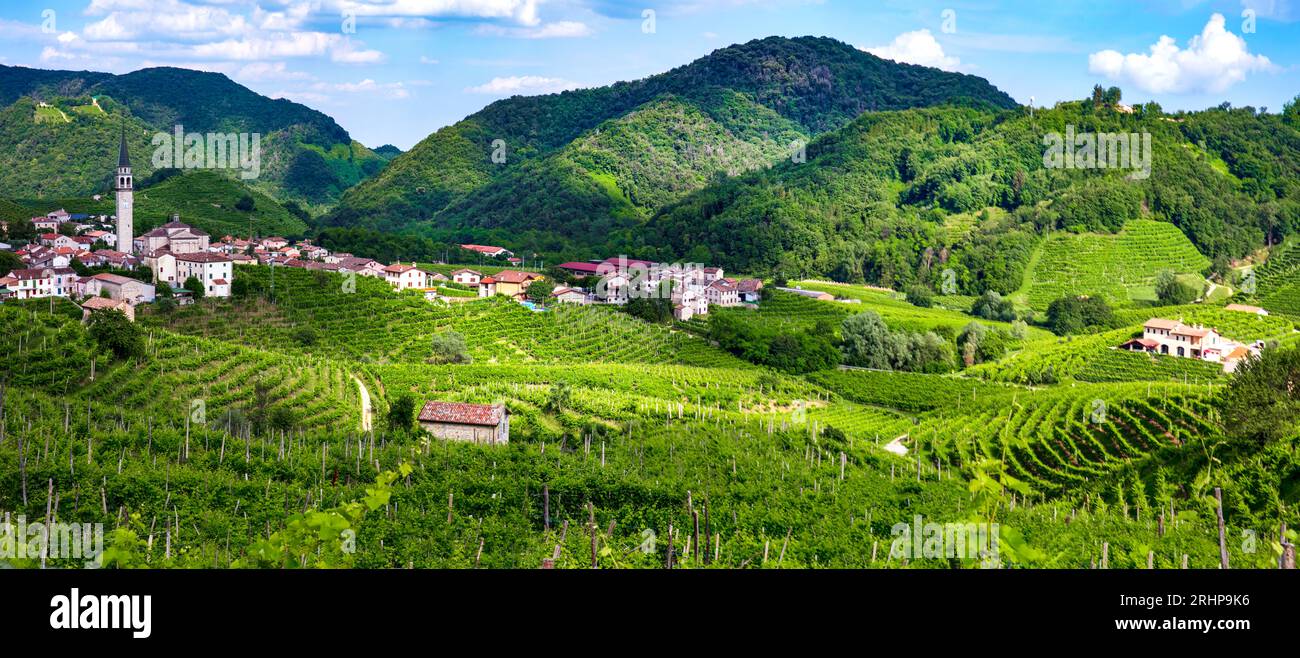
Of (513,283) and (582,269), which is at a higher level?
(582,269)

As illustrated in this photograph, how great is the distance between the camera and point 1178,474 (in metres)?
21.2

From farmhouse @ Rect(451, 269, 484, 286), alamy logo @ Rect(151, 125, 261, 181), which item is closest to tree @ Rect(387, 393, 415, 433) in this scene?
farmhouse @ Rect(451, 269, 484, 286)

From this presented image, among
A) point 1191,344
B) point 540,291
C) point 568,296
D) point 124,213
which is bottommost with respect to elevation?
point 1191,344

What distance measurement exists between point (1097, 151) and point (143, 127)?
95017 millimetres

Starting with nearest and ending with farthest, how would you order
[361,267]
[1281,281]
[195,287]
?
[195,287]
[361,267]
[1281,281]

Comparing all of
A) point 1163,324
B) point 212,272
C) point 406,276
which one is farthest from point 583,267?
point 1163,324

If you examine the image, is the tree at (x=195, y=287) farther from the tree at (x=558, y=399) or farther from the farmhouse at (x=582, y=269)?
the farmhouse at (x=582, y=269)

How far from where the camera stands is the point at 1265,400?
23391 millimetres

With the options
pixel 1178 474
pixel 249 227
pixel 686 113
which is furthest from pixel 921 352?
pixel 686 113

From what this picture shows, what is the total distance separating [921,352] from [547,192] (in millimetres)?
56721

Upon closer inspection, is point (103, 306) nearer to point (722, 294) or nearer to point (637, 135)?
point (722, 294)

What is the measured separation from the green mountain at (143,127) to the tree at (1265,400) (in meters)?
85.7

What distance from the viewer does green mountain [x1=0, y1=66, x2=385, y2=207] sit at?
92.8 metres
